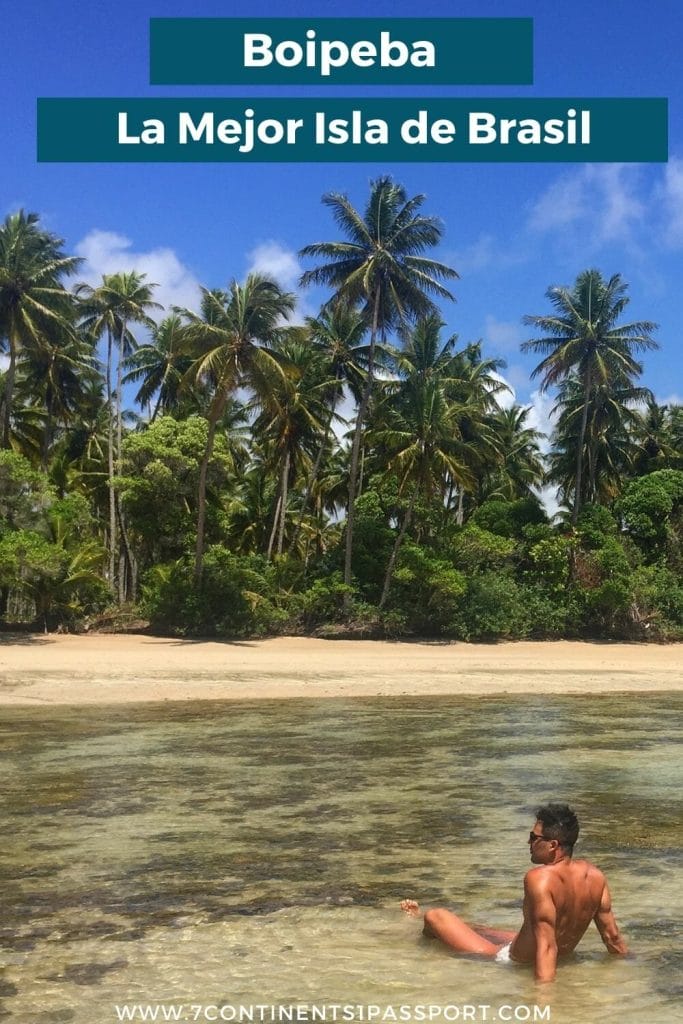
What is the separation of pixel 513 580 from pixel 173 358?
60.9 ft

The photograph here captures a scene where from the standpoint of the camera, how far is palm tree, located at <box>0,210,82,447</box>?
1294 inches

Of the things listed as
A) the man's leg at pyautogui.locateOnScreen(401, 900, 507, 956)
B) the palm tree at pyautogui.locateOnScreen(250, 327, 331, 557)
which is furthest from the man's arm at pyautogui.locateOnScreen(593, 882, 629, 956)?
the palm tree at pyautogui.locateOnScreen(250, 327, 331, 557)

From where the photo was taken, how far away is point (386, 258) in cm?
3384

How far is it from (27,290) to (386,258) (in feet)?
45.1

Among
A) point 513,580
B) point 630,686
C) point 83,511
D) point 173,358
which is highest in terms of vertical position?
point 173,358

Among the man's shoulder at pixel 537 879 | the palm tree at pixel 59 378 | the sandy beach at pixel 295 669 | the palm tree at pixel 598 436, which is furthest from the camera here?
the palm tree at pixel 598 436

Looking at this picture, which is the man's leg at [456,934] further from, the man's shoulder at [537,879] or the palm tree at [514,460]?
the palm tree at [514,460]

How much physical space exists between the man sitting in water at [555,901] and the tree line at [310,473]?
23748mm

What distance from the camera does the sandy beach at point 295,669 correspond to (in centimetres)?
1931

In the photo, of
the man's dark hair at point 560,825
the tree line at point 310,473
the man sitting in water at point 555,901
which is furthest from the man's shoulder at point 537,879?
the tree line at point 310,473

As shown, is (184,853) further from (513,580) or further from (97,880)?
(513,580)

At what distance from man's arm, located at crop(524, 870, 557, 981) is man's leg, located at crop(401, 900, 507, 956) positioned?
0.42 meters

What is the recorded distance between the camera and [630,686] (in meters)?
22.8

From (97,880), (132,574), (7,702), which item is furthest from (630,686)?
(132,574)
